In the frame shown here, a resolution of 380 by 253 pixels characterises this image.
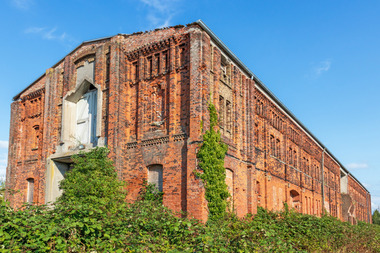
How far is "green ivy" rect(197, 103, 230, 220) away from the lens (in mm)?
15471

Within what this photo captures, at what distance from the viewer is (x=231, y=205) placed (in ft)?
59.5

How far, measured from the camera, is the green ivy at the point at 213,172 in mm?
15471

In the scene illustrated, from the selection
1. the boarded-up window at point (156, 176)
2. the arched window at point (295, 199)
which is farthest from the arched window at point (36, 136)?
the arched window at point (295, 199)

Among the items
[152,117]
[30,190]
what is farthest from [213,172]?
[30,190]

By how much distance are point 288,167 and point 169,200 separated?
46.8 ft

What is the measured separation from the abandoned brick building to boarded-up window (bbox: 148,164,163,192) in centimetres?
4

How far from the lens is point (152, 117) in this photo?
58.3 feet

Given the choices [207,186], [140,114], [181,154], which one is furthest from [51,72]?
[207,186]

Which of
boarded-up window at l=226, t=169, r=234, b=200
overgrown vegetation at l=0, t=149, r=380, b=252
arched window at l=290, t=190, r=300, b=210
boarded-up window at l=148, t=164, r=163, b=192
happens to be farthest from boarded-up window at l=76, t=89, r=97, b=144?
arched window at l=290, t=190, r=300, b=210

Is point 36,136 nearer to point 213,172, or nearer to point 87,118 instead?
point 87,118

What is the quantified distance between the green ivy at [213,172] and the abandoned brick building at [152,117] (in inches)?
12.6

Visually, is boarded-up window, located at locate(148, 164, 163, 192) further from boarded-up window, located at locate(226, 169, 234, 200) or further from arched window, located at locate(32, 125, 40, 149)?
arched window, located at locate(32, 125, 40, 149)

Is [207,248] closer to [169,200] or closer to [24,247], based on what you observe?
[24,247]

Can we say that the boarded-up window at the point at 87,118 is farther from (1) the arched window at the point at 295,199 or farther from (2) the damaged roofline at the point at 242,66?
(1) the arched window at the point at 295,199
